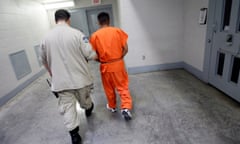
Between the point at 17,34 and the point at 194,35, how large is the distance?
13.7 ft

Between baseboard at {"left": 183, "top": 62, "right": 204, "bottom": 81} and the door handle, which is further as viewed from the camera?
baseboard at {"left": 183, "top": 62, "right": 204, "bottom": 81}

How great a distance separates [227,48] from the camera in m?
2.44

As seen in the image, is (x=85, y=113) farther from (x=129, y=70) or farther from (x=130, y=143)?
(x=129, y=70)

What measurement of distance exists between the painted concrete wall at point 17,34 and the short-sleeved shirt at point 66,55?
2.15 m

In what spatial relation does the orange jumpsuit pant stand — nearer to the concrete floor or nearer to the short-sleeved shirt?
the concrete floor

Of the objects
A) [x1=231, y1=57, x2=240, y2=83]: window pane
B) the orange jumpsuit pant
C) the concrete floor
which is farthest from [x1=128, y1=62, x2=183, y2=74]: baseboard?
the orange jumpsuit pant

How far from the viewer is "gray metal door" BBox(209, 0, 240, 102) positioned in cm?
225

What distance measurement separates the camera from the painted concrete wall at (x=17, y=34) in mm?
3225

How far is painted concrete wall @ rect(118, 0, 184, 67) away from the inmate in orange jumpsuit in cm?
176

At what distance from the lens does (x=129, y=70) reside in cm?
396

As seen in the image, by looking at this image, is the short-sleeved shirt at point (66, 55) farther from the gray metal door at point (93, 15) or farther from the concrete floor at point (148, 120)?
the gray metal door at point (93, 15)

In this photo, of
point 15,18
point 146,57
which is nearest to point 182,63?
point 146,57

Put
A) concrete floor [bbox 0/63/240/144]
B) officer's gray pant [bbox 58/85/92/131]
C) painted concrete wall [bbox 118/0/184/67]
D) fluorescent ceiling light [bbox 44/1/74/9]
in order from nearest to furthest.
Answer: officer's gray pant [bbox 58/85/92/131], concrete floor [bbox 0/63/240/144], painted concrete wall [bbox 118/0/184/67], fluorescent ceiling light [bbox 44/1/74/9]

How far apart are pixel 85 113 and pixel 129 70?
6.22 feet
